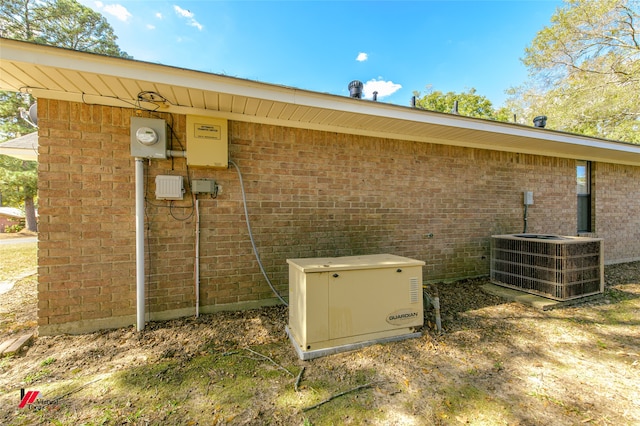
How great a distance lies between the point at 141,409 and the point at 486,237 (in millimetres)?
5426

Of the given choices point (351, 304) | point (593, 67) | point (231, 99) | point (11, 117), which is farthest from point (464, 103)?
point (11, 117)

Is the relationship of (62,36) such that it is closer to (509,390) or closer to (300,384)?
(300,384)

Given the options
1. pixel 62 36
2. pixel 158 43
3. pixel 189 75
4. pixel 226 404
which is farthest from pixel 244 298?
pixel 62 36

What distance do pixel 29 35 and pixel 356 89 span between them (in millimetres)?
15550

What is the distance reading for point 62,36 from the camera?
11.2 metres

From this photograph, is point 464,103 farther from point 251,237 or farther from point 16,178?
point 16,178

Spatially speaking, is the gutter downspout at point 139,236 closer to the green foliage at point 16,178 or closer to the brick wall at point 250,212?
the brick wall at point 250,212

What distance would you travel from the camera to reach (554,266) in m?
3.54

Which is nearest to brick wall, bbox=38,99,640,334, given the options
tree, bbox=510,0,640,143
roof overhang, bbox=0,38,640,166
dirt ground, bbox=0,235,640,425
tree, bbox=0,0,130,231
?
roof overhang, bbox=0,38,640,166

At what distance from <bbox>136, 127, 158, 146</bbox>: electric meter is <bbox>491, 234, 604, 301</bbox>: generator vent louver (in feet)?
17.5

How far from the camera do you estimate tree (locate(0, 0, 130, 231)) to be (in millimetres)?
9914

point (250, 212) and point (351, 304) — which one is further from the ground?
point (250, 212)

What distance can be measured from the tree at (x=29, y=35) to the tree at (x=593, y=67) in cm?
1710

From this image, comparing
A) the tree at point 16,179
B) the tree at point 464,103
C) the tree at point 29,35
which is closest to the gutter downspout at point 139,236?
the tree at point 29,35
